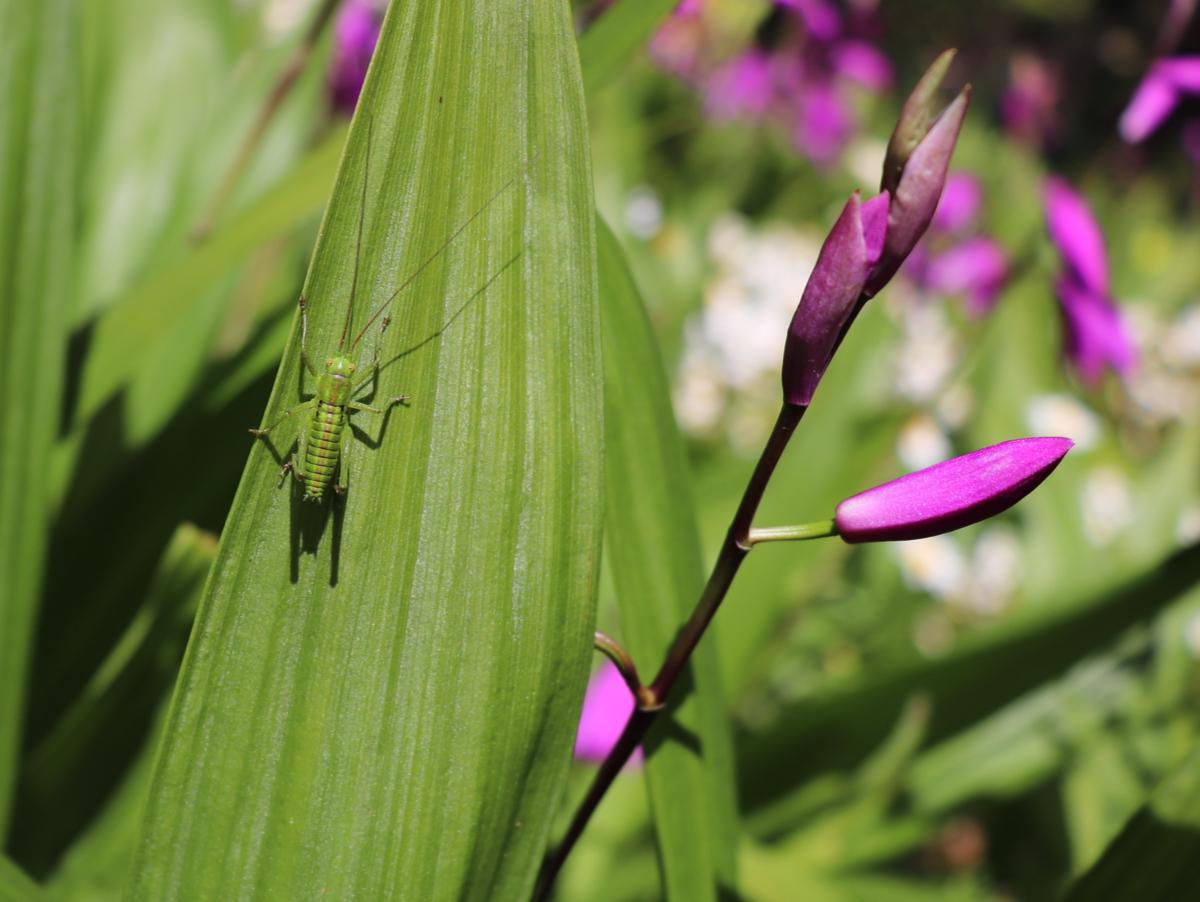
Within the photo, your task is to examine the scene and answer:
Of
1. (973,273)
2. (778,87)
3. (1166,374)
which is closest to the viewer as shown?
(973,273)

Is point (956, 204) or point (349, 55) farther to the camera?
point (956, 204)

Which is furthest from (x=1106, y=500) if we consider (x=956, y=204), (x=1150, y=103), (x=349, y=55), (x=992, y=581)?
(x=349, y=55)

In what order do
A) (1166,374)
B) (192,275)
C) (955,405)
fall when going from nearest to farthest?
1. (192,275)
2. (955,405)
3. (1166,374)

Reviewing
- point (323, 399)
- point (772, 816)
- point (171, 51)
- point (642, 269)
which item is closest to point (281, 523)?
point (323, 399)

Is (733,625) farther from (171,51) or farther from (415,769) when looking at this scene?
(171,51)

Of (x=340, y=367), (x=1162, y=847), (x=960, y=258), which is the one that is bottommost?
(x=1162, y=847)

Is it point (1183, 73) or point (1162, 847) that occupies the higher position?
point (1183, 73)

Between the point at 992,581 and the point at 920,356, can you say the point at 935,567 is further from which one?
the point at 920,356
